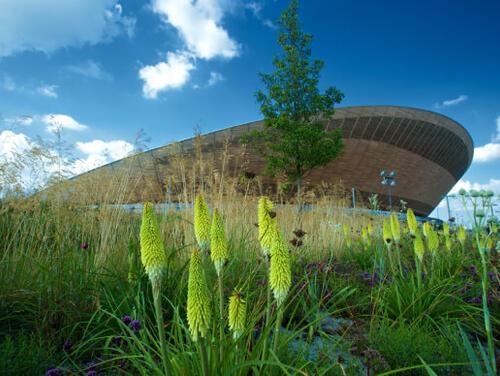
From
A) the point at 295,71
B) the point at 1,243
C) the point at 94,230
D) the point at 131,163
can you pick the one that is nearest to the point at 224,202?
the point at 131,163

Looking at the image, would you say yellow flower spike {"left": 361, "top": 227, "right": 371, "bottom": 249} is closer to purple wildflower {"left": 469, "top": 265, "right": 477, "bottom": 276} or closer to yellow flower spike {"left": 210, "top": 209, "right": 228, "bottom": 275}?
purple wildflower {"left": 469, "top": 265, "right": 477, "bottom": 276}

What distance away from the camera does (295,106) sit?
20312 mm

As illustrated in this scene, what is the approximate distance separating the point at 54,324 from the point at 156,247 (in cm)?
200

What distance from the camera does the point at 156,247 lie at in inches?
44.2

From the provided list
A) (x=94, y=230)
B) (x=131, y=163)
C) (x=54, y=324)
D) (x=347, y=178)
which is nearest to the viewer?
(x=54, y=324)

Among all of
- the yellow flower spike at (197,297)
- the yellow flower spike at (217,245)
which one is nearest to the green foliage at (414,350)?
the yellow flower spike at (217,245)

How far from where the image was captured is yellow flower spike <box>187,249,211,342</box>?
→ 103 cm

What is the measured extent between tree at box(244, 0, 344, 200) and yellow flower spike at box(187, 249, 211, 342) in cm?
1832

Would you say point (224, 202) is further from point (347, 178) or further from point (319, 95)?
point (347, 178)

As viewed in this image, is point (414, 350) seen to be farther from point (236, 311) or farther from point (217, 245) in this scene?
point (217, 245)

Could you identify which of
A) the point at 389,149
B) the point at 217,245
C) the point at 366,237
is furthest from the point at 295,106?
the point at 389,149

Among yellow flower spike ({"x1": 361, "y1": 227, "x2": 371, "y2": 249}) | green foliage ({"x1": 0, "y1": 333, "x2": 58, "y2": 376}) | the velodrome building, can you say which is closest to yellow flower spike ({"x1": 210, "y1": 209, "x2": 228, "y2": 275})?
green foliage ({"x1": 0, "y1": 333, "x2": 58, "y2": 376})

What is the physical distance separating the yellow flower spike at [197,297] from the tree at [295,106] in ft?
60.1

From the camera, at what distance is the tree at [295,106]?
19344 mm
